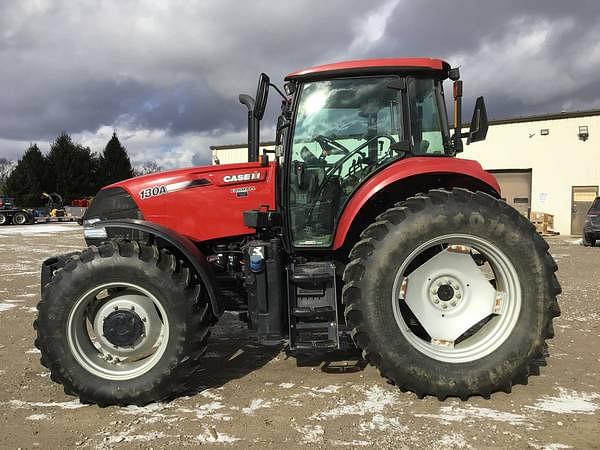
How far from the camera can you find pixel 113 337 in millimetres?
3277

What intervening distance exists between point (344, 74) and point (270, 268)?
1566mm

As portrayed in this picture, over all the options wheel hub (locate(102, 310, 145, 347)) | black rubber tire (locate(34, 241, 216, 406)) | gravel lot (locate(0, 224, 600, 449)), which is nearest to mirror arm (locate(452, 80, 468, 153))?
gravel lot (locate(0, 224, 600, 449))

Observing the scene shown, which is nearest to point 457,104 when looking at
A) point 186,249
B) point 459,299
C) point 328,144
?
point 328,144

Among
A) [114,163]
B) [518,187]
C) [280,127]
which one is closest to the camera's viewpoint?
[280,127]

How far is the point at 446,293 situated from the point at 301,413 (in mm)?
1368

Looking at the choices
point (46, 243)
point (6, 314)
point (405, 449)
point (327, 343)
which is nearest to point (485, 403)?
point (405, 449)

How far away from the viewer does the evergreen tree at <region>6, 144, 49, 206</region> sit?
126ft

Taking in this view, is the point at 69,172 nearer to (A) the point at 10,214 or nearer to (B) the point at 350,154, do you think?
(A) the point at 10,214

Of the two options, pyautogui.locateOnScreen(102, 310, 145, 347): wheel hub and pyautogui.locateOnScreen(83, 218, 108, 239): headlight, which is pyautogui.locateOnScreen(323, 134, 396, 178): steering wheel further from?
pyautogui.locateOnScreen(83, 218, 108, 239): headlight

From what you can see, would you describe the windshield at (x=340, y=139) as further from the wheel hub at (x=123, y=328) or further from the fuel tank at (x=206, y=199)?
the wheel hub at (x=123, y=328)

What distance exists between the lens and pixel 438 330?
3.43 meters

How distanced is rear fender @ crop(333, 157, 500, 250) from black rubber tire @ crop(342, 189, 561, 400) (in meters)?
0.23

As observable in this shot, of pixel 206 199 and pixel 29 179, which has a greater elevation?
pixel 29 179

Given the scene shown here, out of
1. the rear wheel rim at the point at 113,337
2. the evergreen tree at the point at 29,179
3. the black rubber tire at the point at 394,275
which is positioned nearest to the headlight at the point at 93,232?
the rear wheel rim at the point at 113,337
